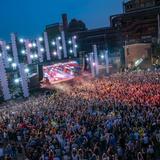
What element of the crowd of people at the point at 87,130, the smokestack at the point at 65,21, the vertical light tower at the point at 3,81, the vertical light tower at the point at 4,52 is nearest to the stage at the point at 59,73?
the vertical light tower at the point at 4,52

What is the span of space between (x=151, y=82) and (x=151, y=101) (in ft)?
Answer: 33.3

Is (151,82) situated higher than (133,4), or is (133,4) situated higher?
(133,4)

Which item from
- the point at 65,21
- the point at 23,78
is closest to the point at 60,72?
the point at 23,78

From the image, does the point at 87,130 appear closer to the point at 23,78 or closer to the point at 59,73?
the point at 23,78

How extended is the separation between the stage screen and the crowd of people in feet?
65.9

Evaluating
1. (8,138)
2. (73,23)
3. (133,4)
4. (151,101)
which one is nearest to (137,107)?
(151,101)

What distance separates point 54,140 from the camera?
17.6m

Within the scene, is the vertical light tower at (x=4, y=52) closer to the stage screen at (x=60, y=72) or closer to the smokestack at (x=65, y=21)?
the stage screen at (x=60, y=72)

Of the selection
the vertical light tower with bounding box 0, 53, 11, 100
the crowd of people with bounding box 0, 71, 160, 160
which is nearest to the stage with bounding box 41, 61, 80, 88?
the vertical light tower with bounding box 0, 53, 11, 100

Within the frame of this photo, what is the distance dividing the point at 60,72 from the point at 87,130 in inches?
1256

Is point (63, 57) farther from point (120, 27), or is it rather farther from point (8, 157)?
point (8, 157)

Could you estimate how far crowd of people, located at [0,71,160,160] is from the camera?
52.7 ft

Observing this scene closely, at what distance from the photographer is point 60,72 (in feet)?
167

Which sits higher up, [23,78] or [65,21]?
[65,21]
